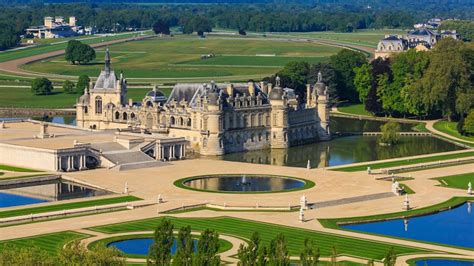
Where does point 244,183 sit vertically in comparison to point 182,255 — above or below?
below

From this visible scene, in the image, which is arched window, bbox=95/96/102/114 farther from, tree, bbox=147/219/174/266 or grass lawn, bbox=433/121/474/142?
tree, bbox=147/219/174/266

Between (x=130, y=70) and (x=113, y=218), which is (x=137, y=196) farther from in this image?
(x=130, y=70)

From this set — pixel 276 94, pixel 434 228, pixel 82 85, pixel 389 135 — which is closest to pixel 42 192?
pixel 434 228

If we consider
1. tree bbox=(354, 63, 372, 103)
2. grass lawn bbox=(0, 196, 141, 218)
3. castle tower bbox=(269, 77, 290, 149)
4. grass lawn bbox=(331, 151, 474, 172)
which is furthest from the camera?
tree bbox=(354, 63, 372, 103)

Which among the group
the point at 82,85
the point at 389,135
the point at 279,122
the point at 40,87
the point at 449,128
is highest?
the point at 279,122

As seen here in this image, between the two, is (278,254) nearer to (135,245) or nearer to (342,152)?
(135,245)

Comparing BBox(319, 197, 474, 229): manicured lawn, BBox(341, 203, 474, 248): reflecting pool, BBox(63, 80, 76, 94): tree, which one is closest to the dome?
BBox(319, 197, 474, 229): manicured lawn

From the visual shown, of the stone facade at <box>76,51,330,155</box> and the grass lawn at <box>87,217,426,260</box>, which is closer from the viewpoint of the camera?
the grass lawn at <box>87,217,426,260</box>

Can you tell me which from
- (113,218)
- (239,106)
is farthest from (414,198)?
(239,106)

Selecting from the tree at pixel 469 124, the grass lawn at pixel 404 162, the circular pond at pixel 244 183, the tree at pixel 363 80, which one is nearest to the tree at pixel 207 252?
the circular pond at pixel 244 183
